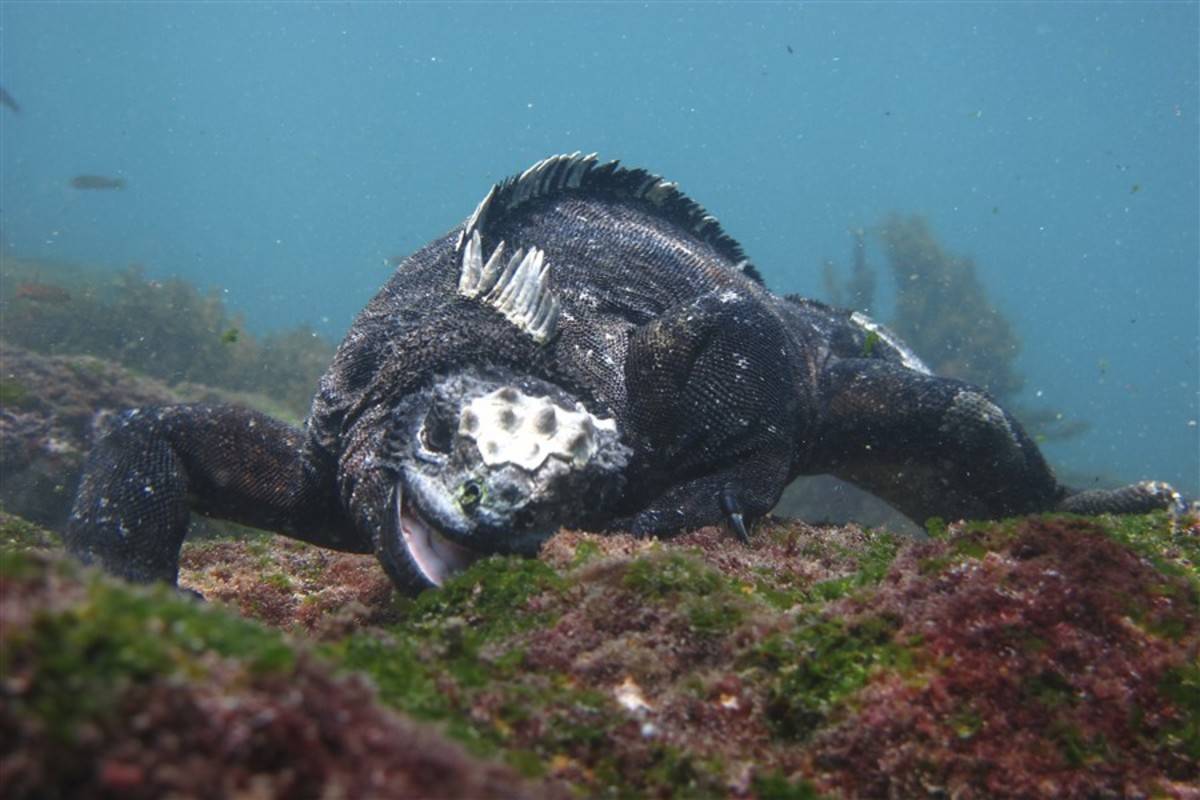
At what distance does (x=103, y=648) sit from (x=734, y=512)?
3126mm

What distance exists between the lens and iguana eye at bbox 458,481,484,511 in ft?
9.64

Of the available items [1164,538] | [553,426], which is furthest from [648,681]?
[1164,538]

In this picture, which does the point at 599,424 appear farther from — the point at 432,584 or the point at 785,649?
the point at 785,649

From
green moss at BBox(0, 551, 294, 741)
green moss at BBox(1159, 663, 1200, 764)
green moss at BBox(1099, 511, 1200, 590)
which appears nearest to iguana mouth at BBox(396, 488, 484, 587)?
green moss at BBox(0, 551, 294, 741)

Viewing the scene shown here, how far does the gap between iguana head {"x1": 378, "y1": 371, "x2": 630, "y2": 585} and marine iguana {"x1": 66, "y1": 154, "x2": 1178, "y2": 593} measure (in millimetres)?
11

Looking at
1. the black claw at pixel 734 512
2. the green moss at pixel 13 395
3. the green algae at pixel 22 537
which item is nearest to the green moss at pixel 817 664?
the black claw at pixel 734 512

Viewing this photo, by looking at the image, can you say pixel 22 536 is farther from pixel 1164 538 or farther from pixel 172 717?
pixel 1164 538

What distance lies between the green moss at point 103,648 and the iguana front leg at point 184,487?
2645mm

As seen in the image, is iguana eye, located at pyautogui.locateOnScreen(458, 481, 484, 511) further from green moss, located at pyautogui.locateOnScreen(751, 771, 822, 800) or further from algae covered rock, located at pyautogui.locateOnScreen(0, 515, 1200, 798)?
green moss, located at pyautogui.locateOnScreen(751, 771, 822, 800)

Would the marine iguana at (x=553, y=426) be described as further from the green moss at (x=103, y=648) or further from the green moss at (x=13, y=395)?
the green moss at (x=13, y=395)

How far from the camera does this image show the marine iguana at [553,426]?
3.16 meters

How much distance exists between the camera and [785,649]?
2.24 meters

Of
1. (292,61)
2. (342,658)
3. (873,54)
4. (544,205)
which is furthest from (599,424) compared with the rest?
(292,61)

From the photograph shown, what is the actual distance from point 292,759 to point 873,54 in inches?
5393
